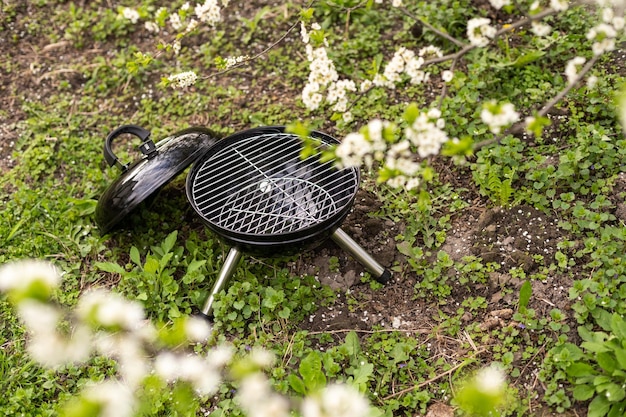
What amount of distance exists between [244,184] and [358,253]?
0.69 meters

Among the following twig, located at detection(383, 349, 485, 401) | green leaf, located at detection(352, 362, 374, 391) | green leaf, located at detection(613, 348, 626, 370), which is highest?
green leaf, located at detection(613, 348, 626, 370)

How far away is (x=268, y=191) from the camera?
312 cm

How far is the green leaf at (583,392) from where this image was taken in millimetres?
2482

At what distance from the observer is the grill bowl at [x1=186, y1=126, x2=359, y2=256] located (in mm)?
2760

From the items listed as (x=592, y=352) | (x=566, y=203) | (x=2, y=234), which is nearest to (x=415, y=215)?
(x=566, y=203)

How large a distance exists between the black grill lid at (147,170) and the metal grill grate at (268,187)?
118mm

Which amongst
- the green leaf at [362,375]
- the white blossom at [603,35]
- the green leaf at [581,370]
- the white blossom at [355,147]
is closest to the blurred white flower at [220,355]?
the green leaf at [362,375]

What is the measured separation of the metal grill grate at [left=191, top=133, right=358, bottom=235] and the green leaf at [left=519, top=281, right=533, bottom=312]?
0.91 m

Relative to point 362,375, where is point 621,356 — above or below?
above

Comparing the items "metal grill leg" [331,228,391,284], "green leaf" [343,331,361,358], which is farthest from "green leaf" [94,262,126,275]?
"green leaf" [343,331,361,358]

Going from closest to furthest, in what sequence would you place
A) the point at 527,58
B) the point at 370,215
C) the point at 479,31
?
the point at 479,31 < the point at 370,215 < the point at 527,58

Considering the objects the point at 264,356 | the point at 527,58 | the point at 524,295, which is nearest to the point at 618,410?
the point at 524,295

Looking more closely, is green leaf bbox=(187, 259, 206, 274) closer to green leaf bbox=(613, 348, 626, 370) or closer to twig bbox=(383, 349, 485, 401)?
twig bbox=(383, 349, 485, 401)

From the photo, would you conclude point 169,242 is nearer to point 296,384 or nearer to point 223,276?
point 223,276
